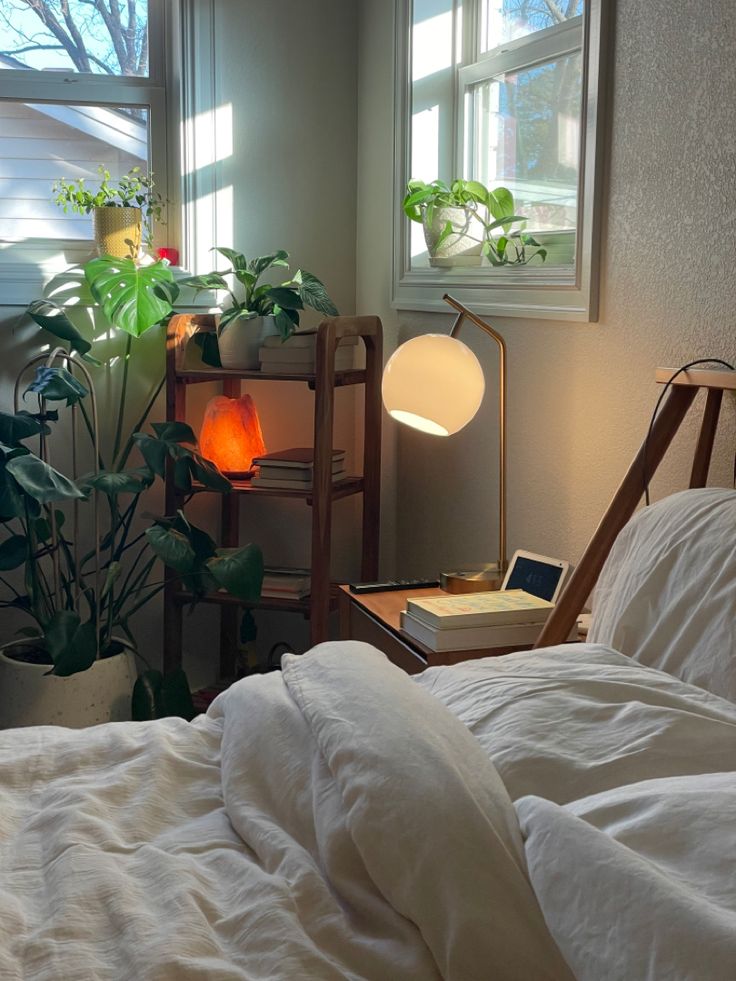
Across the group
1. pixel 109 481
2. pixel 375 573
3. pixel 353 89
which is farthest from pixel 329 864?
pixel 353 89

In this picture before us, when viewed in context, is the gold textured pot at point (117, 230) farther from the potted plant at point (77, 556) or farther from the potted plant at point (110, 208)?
the potted plant at point (77, 556)

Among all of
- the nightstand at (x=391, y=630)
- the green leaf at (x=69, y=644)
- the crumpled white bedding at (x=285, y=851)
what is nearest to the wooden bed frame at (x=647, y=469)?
the nightstand at (x=391, y=630)

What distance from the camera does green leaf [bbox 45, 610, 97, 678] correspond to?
8.89 ft

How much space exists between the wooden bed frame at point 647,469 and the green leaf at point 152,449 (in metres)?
1.33

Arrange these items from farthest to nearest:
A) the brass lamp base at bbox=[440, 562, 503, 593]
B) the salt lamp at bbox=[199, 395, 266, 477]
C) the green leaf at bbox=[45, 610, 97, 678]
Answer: the salt lamp at bbox=[199, 395, 266, 477], the green leaf at bbox=[45, 610, 97, 678], the brass lamp base at bbox=[440, 562, 503, 593]

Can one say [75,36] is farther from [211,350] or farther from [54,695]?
[54,695]

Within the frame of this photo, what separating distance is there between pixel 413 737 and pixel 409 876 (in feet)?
0.64

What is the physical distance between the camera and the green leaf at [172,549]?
9.15 ft

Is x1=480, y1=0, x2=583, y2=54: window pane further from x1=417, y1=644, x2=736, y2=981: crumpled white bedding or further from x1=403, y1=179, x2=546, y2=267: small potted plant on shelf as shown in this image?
x1=417, y1=644, x2=736, y2=981: crumpled white bedding

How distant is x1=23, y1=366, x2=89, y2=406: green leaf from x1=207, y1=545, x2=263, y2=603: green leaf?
54 centimetres

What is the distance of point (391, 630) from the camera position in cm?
224

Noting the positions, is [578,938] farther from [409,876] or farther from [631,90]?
[631,90]

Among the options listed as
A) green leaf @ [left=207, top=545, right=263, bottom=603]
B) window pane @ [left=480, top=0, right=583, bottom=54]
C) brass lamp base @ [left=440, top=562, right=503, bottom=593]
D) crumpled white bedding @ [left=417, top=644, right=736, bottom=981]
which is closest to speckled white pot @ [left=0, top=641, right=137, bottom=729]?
green leaf @ [left=207, top=545, right=263, bottom=603]

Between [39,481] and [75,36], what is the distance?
147cm
